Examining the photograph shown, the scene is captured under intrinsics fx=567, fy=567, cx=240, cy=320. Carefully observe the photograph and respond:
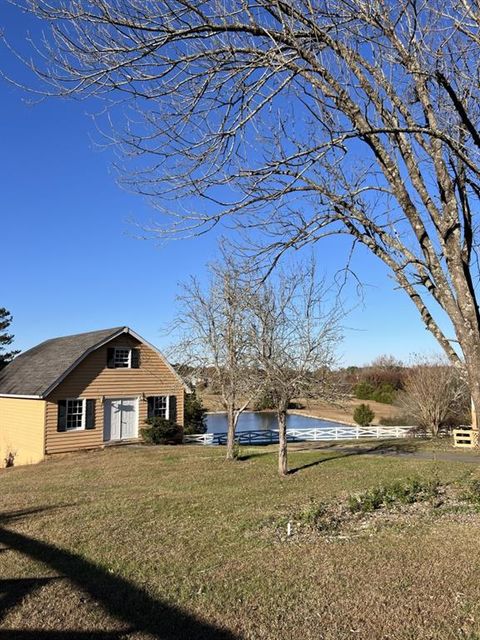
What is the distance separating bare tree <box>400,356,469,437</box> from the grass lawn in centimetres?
2192

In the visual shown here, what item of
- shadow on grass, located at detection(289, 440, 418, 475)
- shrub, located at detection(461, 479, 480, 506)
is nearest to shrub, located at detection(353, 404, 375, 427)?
shadow on grass, located at detection(289, 440, 418, 475)

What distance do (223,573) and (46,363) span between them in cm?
2235

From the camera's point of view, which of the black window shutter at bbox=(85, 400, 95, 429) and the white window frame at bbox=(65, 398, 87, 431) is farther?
the black window shutter at bbox=(85, 400, 95, 429)

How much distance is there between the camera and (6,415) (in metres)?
25.9

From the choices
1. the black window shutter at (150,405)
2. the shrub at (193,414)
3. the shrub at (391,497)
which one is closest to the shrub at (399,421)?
the shrub at (193,414)

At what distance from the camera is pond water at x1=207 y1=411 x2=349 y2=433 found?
45878 mm

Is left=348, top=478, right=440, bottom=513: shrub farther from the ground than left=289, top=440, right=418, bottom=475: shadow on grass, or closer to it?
farther from the ground

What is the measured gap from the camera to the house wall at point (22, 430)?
23188mm

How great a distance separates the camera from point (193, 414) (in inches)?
1265

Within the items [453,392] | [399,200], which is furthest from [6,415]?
[399,200]

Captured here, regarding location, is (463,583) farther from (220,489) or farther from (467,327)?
(220,489)

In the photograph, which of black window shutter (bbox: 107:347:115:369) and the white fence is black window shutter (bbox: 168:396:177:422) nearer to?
the white fence

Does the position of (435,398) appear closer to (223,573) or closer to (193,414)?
(193,414)

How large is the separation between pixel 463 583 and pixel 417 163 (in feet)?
12.7
